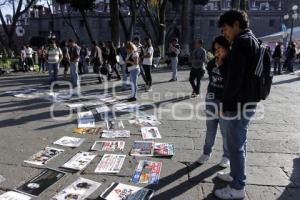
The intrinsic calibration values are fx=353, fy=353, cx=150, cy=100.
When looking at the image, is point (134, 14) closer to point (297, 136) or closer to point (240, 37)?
point (297, 136)

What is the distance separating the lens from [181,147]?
17.8ft

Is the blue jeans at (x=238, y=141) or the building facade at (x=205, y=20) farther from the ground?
the building facade at (x=205, y=20)

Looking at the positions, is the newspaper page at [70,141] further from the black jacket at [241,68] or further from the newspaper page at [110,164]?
the black jacket at [241,68]

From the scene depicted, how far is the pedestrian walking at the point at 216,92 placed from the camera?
12.8ft

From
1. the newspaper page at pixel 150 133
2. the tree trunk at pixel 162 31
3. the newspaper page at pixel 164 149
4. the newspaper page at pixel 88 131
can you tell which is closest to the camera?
the newspaper page at pixel 164 149

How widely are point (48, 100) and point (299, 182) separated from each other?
22.5ft

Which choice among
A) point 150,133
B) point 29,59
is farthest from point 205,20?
point 150,133

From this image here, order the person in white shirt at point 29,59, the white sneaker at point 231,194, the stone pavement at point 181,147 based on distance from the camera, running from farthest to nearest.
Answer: the person in white shirt at point 29,59, the stone pavement at point 181,147, the white sneaker at point 231,194

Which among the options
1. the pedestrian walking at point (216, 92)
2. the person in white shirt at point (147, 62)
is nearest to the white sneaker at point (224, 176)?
the pedestrian walking at point (216, 92)

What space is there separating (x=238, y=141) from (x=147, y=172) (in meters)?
1.35

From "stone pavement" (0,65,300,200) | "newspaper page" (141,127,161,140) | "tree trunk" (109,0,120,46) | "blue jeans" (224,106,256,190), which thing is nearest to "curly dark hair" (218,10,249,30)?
"blue jeans" (224,106,256,190)

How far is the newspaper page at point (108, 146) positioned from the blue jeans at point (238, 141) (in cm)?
206

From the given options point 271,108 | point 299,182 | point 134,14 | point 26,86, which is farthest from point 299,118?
point 134,14

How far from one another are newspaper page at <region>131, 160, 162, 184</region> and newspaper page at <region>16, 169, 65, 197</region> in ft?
3.02
